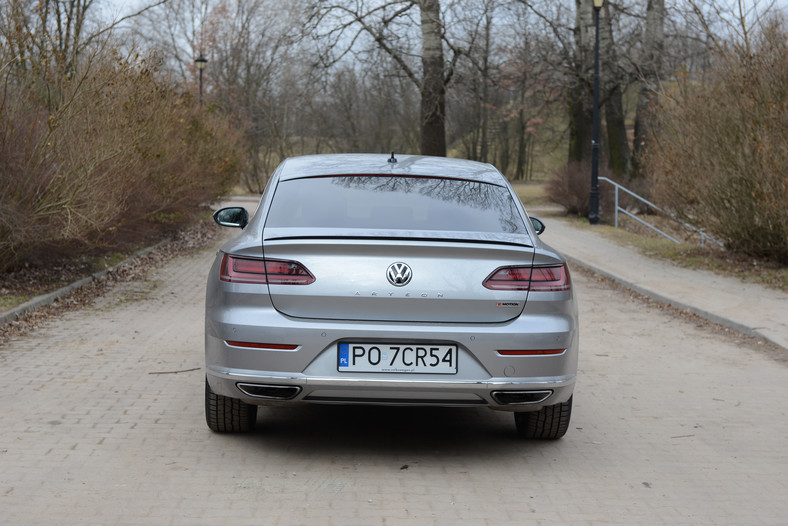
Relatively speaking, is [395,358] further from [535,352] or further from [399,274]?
[535,352]

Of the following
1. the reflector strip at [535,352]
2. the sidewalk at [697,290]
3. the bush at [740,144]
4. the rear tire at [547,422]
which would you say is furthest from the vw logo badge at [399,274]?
the bush at [740,144]

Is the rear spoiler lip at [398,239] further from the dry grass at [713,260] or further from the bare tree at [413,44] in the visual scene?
the bare tree at [413,44]

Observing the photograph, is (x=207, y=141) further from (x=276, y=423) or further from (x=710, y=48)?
(x=276, y=423)

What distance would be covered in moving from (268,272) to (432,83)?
22983 mm

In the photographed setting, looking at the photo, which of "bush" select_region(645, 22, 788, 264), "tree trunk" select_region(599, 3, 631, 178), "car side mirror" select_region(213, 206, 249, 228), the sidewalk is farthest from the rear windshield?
"tree trunk" select_region(599, 3, 631, 178)

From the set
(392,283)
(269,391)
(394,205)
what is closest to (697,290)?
(394,205)

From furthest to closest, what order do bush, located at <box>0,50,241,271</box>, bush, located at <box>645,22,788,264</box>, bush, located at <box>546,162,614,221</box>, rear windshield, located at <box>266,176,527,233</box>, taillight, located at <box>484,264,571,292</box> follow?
1. bush, located at <box>546,162,614,221</box>
2. bush, located at <box>645,22,788,264</box>
3. bush, located at <box>0,50,241,271</box>
4. rear windshield, located at <box>266,176,527,233</box>
5. taillight, located at <box>484,264,571,292</box>

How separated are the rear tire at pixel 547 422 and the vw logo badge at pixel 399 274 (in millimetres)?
1205

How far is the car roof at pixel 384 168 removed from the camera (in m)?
6.02

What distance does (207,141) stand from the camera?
77.6ft

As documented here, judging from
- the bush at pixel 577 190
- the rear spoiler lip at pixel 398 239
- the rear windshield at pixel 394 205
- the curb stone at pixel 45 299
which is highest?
→ the rear windshield at pixel 394 205

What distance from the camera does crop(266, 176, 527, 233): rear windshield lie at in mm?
→ 5484

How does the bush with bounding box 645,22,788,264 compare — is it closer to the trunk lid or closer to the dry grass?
the dry grass

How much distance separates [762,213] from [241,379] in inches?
455
